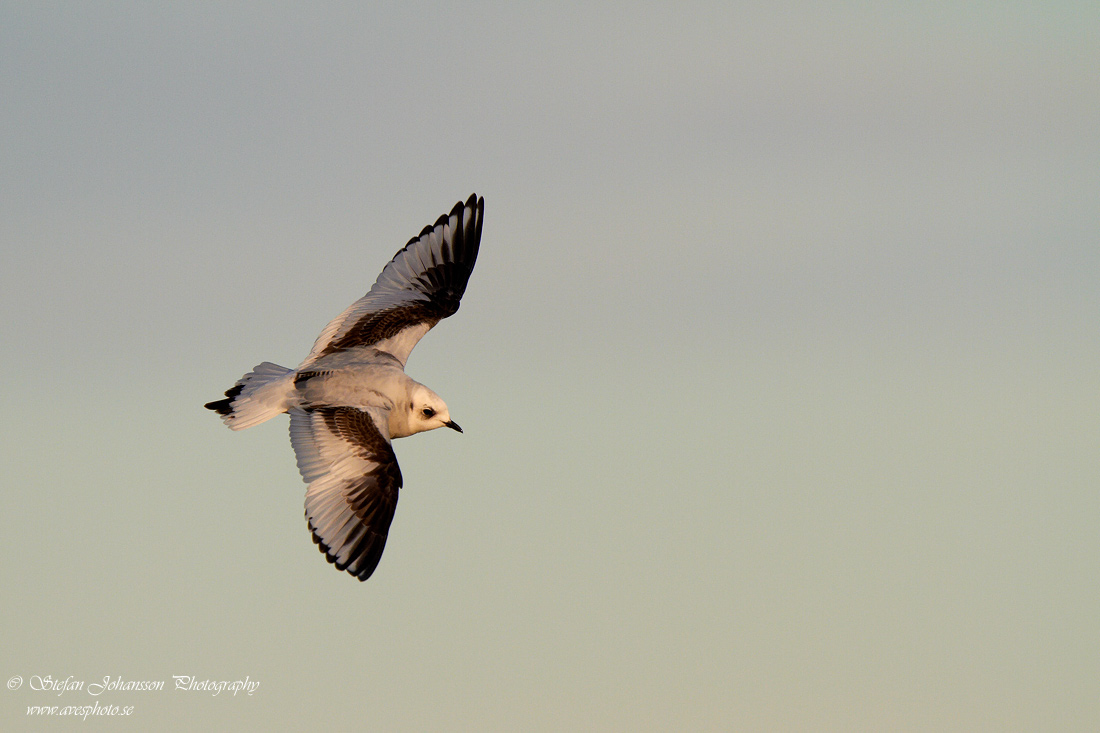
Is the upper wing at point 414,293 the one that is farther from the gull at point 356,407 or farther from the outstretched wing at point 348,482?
the outstretched wing at point 348,482

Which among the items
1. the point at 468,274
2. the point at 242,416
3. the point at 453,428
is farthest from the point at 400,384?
the point at 468,274

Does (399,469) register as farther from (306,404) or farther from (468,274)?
(468,274)

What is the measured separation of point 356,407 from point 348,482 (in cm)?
145

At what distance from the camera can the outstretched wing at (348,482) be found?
18.9 metres

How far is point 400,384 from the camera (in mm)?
20719

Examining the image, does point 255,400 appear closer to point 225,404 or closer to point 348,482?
point 225,404

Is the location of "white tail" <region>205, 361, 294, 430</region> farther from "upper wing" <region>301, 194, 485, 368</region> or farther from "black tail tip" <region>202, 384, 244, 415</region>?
"upper wing" <region>301, 194, 485, 368</region>

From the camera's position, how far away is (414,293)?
944 inches

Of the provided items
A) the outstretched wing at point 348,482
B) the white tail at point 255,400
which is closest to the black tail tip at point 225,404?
the white tail at point 255,400

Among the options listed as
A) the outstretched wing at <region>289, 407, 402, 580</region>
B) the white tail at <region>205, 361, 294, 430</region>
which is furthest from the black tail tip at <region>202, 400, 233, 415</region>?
the outstretched wing at <region>289, 407, 402, 580</region>

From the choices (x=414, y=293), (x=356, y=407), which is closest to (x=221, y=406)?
(x=356, y=407)

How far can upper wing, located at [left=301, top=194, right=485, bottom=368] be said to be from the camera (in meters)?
22.4

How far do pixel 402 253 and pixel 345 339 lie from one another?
3.35 m

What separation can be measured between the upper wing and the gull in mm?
28
